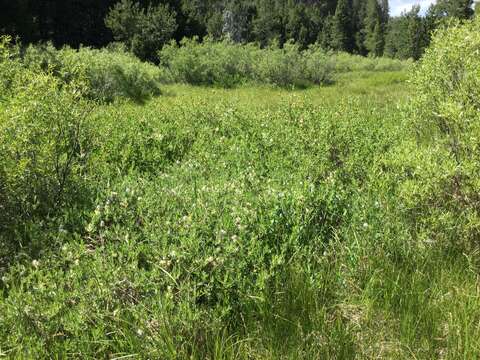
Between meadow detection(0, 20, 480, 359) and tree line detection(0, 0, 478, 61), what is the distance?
110 inches

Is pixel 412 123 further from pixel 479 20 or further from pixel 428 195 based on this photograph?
pixel 428 195

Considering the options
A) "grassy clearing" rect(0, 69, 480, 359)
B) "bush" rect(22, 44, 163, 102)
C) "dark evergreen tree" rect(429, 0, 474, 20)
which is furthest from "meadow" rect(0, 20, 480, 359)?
"dark evergreen tree" rect(429, 0, 474, 20)

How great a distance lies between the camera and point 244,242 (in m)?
3.23

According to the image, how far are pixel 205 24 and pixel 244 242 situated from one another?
38.7 meters

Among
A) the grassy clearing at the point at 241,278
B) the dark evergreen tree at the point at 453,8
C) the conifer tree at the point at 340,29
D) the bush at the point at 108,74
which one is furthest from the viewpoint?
the conifer tree at the point at 340,29

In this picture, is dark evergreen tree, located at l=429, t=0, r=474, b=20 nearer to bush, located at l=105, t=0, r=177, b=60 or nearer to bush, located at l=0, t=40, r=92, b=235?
bush, located at l=105, t=0, r=177, b=60

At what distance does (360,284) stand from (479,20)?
412cm

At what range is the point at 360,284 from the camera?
10.7ft

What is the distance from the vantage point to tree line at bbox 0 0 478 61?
23828 millimetres

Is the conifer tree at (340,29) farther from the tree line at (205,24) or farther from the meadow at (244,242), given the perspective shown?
the meadow at (244,242)

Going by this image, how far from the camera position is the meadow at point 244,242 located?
8.60 ft

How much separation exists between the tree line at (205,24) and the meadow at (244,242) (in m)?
2.80

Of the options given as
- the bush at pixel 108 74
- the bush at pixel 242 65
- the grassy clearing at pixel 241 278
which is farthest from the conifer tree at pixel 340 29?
the grassy clearing at pixel 241 278

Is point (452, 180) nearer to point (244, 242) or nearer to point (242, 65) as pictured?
point (244, 242)
